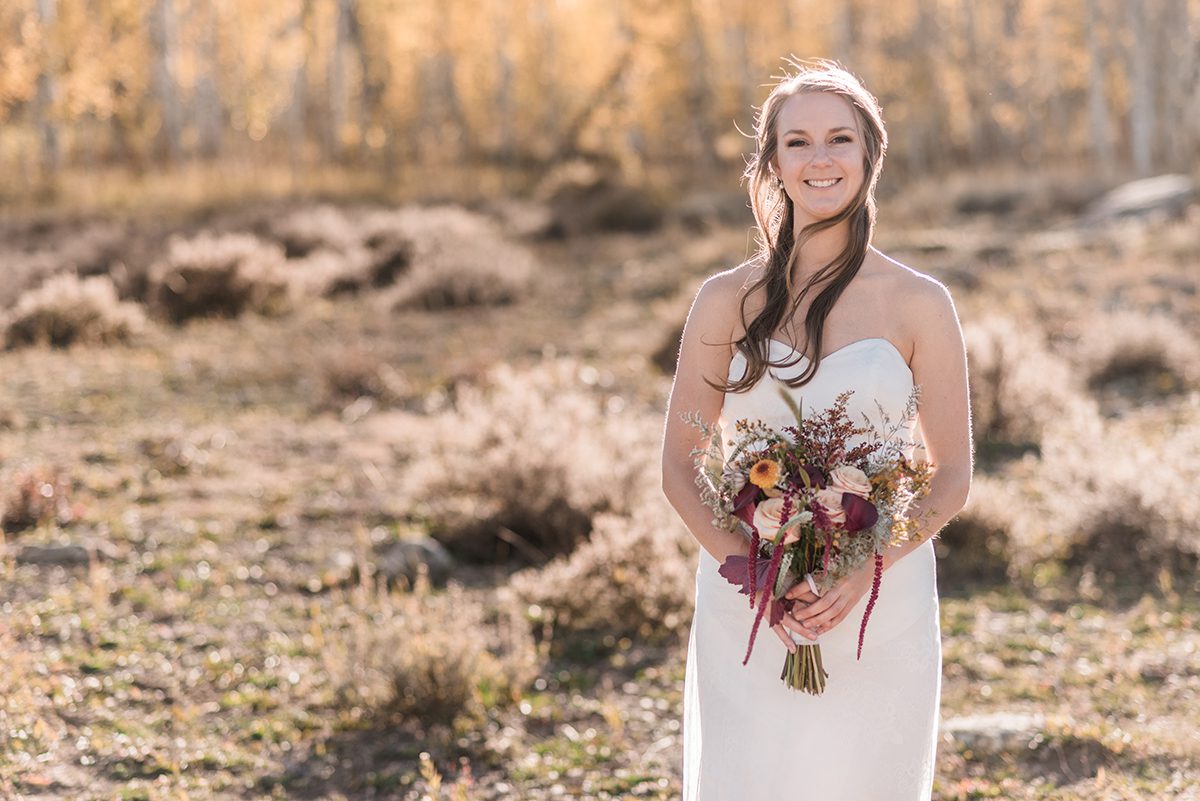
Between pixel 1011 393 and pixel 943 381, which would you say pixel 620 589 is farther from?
pixel 1011 393

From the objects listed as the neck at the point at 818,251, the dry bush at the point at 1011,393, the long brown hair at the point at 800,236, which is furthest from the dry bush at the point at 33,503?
the dry bush at the point at 1011,393

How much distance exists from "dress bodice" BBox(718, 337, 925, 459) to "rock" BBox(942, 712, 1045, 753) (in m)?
2.13

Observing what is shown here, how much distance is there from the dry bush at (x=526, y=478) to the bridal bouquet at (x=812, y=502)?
13.1 ft

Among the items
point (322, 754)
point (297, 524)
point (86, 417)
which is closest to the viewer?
point (322, 754)

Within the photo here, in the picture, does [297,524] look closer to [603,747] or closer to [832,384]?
[603,747]

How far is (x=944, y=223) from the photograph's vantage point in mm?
21953

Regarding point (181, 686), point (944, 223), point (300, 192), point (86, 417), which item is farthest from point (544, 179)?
point (181, 686)

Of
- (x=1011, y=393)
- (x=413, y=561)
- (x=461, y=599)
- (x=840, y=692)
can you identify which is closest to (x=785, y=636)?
(x=840, y=692)

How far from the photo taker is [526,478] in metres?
6.96

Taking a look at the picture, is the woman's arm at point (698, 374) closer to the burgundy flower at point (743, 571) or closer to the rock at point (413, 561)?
the burgundy flower at point (743, 571)

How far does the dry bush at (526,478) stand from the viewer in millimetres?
6883

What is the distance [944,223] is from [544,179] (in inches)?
395

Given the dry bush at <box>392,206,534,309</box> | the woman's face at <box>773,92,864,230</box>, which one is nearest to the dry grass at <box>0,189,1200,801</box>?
the woman's face at <box>773,92,864,230</box>

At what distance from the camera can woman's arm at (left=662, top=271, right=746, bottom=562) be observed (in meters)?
2.92
